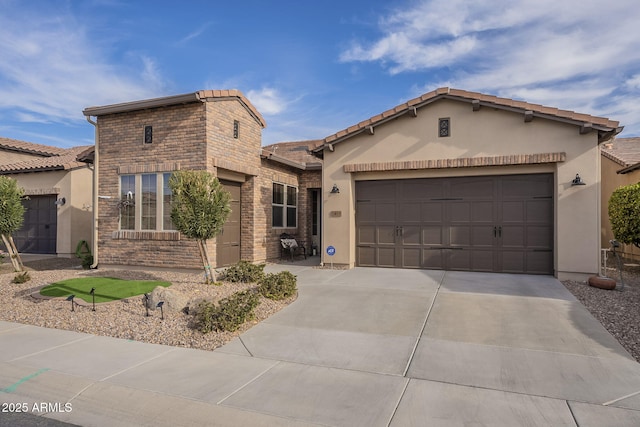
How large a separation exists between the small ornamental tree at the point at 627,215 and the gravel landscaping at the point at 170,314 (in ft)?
3.75

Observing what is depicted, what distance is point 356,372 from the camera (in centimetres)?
435

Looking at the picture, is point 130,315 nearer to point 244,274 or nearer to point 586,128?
point 244,274

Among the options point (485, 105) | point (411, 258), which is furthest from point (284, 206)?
point (485, 105)

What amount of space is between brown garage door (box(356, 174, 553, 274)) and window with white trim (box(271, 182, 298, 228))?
128 inches

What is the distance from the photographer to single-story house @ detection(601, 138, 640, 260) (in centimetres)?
1296

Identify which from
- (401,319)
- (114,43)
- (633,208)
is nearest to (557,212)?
(633,208)

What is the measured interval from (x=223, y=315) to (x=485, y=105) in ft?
27.2

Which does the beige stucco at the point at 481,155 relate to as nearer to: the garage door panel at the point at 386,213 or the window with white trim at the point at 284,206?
the garage door panel at the point at 386,213

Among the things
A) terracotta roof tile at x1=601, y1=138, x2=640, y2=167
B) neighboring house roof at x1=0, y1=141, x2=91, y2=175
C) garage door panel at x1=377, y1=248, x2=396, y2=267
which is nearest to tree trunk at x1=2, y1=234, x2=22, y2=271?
neighboring house roof at x1=0, y1=141, x2=91, y2=175

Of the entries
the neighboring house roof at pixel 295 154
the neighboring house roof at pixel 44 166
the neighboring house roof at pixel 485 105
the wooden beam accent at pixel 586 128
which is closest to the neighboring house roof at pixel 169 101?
the neighboring house roof at pixel 295 154

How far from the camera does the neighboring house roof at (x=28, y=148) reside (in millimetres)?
18578

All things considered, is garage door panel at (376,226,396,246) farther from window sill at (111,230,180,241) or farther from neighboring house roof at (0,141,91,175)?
neighboring house roof at (0,141,91,175)

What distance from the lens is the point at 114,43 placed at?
10.6 m

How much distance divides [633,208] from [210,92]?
1056 centimetres
